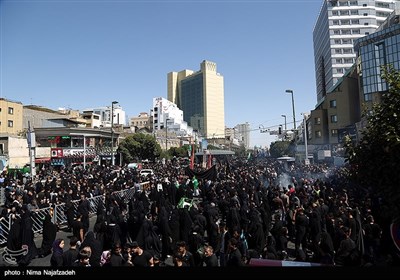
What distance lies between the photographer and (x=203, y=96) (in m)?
66.4

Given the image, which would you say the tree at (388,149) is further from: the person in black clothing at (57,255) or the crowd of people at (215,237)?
the person in black clothing at (57,255)

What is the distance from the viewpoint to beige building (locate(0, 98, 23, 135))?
4519 centimetres

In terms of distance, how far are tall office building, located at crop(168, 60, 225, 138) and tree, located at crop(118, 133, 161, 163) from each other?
13.5 metres

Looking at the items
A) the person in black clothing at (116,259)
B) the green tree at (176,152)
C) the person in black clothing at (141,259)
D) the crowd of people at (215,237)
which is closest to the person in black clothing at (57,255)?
the crowd of people at (215,237)

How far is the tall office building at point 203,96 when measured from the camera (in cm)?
5054

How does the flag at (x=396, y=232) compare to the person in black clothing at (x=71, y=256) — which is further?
the flag at (x=396, y=232)

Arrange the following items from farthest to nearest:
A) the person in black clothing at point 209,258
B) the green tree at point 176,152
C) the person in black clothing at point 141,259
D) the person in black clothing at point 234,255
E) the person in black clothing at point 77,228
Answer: the green tree at point 176,152 < the person in black clothing at point 77,228 < the person in black clothing at point 234,255 < the person in black clothing at point 209,258 < the person in black clothing at point 141,259

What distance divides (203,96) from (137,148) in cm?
2137

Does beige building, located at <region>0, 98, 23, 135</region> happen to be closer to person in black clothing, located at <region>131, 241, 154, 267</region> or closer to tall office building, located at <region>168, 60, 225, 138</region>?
tall office building, located at <region>168, 60, 225, 138</region>

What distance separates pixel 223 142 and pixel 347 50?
7024 centimetres

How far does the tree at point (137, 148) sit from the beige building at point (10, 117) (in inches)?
595

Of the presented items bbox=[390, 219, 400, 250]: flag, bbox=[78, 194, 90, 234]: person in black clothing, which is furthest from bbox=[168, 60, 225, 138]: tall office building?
bbox=[390, 219, 400, 250]: flag

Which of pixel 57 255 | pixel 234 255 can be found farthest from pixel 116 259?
pixel 234 255

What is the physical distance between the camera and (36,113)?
56.3 metres
